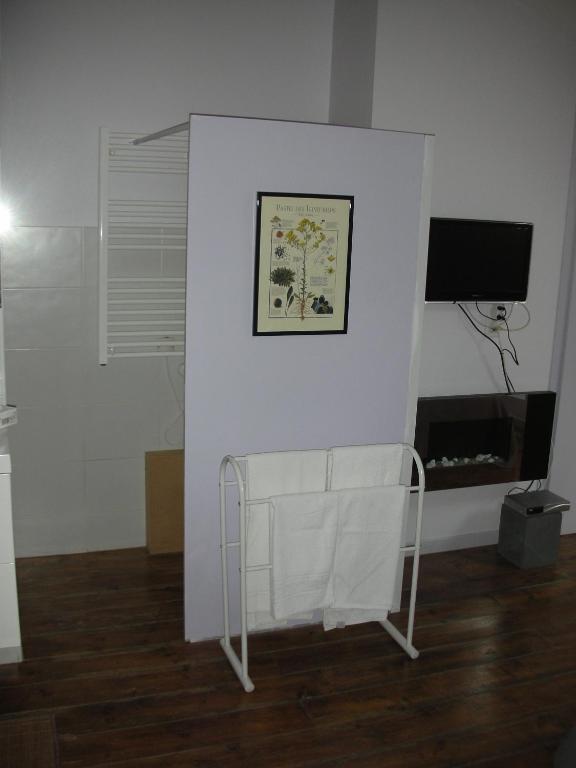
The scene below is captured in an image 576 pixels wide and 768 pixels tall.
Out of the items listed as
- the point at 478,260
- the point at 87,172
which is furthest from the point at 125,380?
the point at 478,260

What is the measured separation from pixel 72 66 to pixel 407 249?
177cm

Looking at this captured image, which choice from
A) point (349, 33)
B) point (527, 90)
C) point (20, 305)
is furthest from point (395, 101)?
point (20, 305)

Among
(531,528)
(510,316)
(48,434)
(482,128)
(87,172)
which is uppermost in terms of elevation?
(482,128)

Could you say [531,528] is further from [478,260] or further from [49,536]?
[49,536]

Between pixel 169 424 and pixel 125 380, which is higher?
pixel 125 380

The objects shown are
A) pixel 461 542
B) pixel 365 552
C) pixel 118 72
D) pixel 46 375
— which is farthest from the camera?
pixel 461 542

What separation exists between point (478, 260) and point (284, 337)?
1.27 meters

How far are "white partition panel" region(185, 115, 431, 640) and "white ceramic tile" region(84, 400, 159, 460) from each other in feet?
3.26

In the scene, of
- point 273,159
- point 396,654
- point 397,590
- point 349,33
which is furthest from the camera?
point 349,33

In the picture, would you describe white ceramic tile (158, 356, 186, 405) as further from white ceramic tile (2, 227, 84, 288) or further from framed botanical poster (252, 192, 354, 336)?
framed botanical poster (252, 192, 354, 336)

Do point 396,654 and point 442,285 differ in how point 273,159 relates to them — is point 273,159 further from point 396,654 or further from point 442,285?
point 396,654

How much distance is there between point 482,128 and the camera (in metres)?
3.83

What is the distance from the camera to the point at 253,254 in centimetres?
295

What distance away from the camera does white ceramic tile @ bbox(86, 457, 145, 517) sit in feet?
12.9
